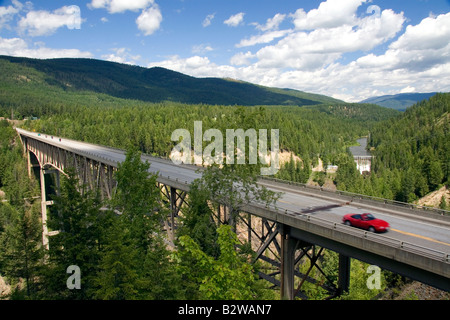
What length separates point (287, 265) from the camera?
18609 mm

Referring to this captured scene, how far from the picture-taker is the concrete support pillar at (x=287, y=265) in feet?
60.5

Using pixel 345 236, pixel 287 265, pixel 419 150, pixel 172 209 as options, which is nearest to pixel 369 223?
pixel 345 236

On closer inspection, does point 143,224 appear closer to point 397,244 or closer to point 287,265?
point 287,265

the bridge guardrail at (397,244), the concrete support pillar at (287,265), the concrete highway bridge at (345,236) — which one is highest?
the bridge guardrail at (397,244)

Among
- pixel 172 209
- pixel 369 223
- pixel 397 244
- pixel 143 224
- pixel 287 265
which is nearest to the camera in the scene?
pixel 397 244

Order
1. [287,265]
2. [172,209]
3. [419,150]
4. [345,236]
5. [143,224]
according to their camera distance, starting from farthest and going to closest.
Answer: [419,150], [172,209], [287,265], [143,224], [345,236]

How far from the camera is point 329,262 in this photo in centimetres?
4747

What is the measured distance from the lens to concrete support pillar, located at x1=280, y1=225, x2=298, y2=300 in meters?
18.4

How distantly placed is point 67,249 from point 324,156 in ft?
470

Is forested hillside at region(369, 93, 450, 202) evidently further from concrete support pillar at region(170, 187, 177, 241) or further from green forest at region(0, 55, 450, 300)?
concrete support pillar at region(170, 187, 177, 241)

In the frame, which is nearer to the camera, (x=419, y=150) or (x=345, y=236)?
(x=345, y=236)

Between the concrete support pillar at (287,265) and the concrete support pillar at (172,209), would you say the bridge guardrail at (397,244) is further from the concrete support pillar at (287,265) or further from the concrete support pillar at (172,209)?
the concrete support pillar at (172,209)

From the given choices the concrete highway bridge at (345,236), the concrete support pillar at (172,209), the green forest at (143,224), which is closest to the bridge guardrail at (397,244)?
the concrete highway bridge at (345,236)

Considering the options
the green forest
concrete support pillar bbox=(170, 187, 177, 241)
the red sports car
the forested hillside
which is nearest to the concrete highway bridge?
concrete support pillar bbox=(170, 187, 177, 241)
